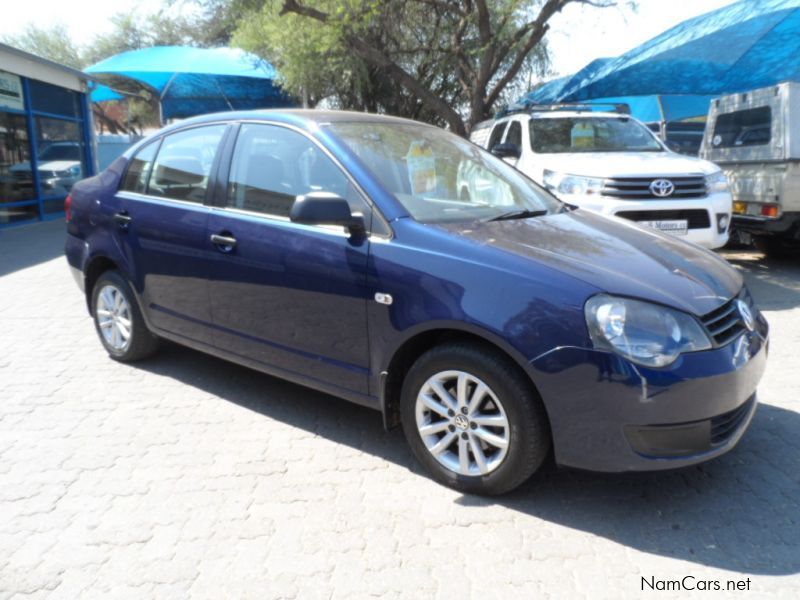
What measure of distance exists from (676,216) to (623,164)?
0.79 meters

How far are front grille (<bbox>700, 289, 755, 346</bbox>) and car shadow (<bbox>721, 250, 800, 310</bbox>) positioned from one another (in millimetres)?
3959

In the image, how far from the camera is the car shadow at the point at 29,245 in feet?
32.1

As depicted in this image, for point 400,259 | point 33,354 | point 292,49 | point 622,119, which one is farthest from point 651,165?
point 292,49

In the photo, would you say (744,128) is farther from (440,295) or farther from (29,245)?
(29,245)

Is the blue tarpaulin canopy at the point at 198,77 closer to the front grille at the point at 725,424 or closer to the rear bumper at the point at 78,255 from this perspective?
the rear bumper at the point at 78,255

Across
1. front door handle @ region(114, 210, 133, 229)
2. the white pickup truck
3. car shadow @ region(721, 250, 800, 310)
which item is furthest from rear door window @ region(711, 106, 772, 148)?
front door handle @ region(114, 210, 133, 229)

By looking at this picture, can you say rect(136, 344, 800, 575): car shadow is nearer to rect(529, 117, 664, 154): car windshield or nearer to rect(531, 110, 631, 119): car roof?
rect(529, 117, 664, 154): car windshield

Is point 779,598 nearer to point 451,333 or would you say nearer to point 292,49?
point 451,333

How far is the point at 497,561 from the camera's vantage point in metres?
2.70

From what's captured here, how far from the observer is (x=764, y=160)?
800 centimetres

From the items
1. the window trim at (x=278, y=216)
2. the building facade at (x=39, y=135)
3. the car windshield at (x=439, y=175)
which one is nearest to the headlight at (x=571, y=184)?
the car windshield at (x=439, y=175)

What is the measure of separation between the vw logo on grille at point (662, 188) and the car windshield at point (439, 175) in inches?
125

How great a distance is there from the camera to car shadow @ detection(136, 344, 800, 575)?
2.76 meters

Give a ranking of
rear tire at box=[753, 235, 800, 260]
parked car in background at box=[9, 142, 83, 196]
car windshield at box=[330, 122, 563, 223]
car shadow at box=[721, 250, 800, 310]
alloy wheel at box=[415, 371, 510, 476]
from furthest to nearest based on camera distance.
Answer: parked car in background at box=[9, 142, 83, 196]
rear tire at box=[753, 235, 800, 260]
car shadow at box=[721, 250, 800, 310]
car windshield at box=[330, 122, 563, 223]
alloy wheel at box=[415, 371, 510, 476]
